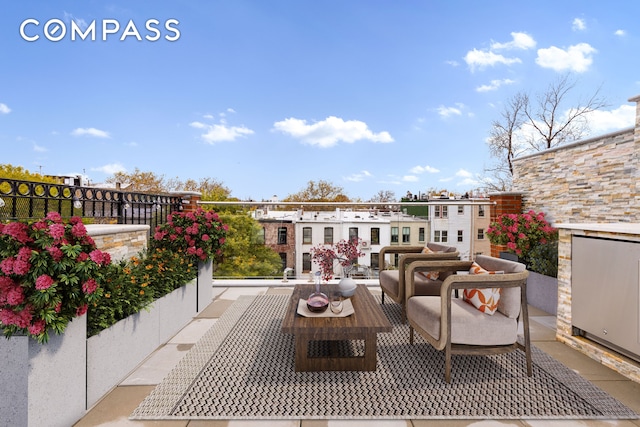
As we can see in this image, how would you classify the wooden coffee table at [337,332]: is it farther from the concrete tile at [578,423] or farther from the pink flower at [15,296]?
the pink flower at [15,296]

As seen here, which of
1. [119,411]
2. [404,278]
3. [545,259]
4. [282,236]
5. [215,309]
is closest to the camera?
[119,411]

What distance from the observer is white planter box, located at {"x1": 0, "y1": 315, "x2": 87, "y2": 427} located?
1609 mm

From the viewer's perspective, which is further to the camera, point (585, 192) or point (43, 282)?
point (585, 192)

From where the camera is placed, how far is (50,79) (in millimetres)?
15234

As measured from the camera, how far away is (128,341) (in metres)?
2.44

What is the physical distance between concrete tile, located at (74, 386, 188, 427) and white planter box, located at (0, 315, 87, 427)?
0.08 metres

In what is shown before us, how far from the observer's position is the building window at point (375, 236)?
5.09 meters

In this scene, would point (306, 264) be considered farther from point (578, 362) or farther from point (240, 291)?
point (578, 362)

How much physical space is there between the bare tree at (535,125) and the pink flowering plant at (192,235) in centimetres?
1116

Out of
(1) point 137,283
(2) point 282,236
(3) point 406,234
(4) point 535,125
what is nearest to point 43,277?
(1) point 137,283

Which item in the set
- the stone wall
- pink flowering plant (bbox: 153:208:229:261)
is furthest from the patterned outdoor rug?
the stone wall

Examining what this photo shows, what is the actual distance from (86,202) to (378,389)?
3223 mm

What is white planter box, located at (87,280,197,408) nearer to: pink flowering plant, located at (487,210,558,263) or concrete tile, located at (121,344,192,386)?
concrete tile, located at (121,344,192,386)

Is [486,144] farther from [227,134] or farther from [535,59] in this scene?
[227,134]
